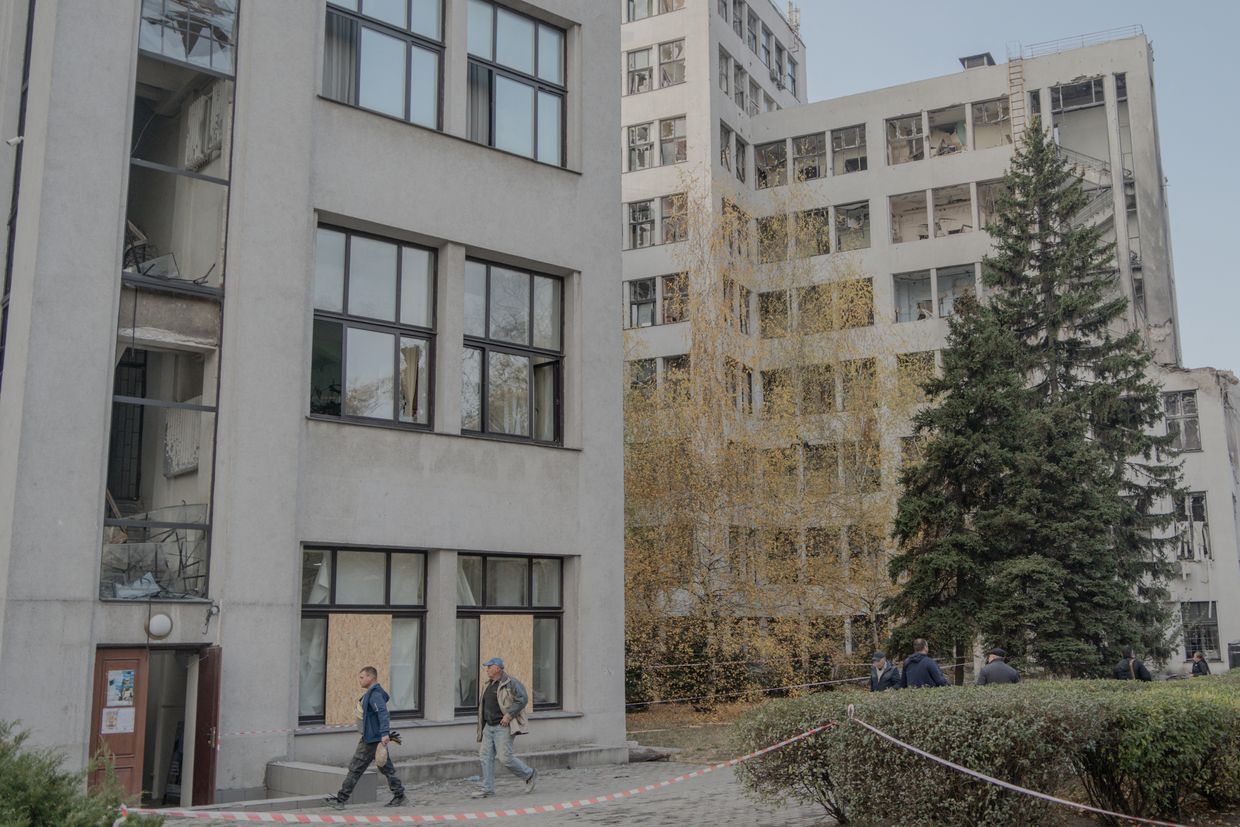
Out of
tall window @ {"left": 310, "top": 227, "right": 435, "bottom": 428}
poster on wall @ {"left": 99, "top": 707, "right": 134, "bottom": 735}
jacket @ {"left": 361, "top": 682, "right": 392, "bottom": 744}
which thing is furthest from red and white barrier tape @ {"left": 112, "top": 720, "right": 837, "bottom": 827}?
tall window @ {"left": 310, "top": 227, "right": 435, "bottom": 428}

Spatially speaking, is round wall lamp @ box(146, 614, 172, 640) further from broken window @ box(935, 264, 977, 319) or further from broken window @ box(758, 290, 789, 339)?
broken window @ box(935, 264, 977, 319)

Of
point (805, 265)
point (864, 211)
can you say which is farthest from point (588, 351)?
point (864, 211)

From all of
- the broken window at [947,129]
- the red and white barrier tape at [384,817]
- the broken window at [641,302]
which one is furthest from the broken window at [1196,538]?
the red and white barrier tape at [384,817]

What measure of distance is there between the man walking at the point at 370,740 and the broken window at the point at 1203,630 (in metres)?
35.6

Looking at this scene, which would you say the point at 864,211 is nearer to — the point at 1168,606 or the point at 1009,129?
the point at 1009,129

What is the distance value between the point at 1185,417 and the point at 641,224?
21.6 meters

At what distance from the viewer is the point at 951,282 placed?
48.5m

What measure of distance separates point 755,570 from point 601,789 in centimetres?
1596

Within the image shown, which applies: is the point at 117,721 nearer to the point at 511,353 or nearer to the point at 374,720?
the point at 374,720

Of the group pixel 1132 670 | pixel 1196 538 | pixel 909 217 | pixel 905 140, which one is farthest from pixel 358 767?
pixel 905 140

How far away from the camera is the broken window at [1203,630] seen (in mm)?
43031

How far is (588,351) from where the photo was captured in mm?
22391

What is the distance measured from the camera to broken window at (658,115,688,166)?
156ft

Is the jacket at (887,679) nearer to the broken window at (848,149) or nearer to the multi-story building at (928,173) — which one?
the multi-story building at (928,173)
